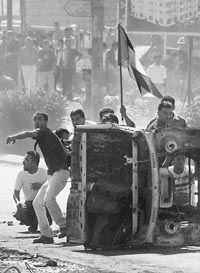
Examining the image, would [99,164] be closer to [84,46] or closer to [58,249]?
[58,249]

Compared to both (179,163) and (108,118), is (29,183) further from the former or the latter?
(179,163)

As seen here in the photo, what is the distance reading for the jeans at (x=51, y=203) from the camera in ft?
47.9

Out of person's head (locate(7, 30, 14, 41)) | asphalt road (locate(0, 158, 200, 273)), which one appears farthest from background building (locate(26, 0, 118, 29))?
asphalt road (locate(0, 158, 200, 273))

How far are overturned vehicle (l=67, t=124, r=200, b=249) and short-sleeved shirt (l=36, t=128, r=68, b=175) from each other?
74cm

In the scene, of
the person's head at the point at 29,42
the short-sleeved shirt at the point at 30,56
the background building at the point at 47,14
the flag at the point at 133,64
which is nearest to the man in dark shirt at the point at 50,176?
the flag at the point at 133,64

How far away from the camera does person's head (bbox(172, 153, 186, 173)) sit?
14469mm

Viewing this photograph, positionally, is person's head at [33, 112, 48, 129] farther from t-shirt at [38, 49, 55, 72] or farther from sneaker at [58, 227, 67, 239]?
t-shirt at [38, 49, 55, 72]

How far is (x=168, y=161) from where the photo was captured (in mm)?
13945

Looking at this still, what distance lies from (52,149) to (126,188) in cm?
132

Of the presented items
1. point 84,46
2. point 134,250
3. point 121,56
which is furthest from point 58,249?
point 84,46

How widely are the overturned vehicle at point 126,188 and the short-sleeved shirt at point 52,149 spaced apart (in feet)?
2.44

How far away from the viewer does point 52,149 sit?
48.1 feet

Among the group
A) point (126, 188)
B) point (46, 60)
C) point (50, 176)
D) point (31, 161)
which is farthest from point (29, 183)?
point (46, 60)

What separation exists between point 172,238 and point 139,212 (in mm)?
468
